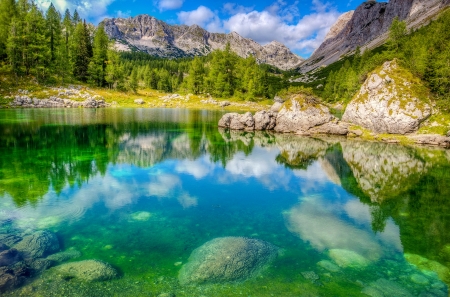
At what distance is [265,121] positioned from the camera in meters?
56.1

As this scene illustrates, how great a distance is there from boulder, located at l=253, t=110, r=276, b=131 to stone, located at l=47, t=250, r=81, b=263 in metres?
47.3

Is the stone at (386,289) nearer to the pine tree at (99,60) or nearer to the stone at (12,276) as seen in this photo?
the stone at (12,276)

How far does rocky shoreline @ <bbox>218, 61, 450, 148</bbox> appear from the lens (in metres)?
43.4

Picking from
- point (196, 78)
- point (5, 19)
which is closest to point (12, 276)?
point (5, 19)

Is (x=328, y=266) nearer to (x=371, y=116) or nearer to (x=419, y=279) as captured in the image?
(x=419, y=279)

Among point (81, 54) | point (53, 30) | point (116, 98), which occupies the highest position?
point (53, 30)

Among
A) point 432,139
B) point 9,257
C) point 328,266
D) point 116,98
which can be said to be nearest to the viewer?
point 9,257

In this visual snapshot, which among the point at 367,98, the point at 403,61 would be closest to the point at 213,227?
the point at 367,98

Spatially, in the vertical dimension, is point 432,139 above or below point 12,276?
above

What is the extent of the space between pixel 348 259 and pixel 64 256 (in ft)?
39.5

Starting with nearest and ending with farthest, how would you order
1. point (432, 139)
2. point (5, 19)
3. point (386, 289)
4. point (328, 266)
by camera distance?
Result: point (386, 289), point (328, 266), point (432, 139), point (5, 19)

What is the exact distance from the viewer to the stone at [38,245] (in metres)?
11.5

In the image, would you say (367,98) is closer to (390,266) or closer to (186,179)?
(186,179)

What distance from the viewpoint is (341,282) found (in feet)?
35.0
